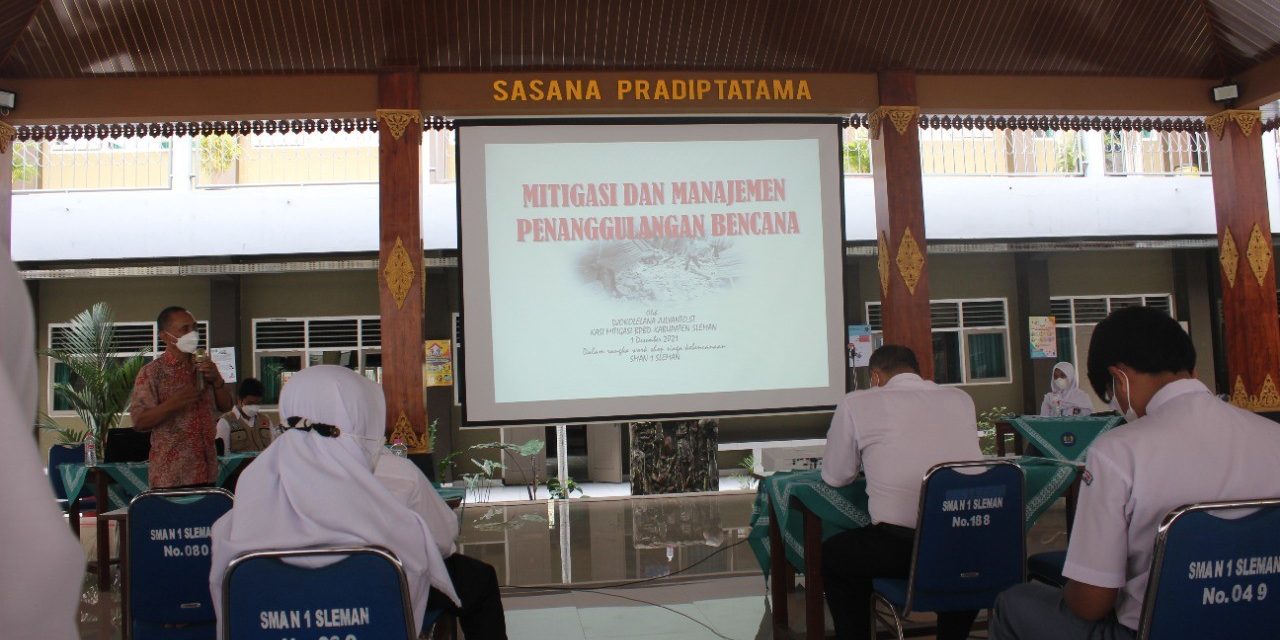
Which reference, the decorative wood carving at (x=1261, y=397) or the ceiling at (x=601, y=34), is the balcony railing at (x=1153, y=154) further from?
the decorative wood carving at (x=1261, y=397)

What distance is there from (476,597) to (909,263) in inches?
186

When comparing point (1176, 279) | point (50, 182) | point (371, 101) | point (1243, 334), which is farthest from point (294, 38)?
point (1176, 279)

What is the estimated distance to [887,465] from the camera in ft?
10.4

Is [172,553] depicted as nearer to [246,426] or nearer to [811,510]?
[811,510]

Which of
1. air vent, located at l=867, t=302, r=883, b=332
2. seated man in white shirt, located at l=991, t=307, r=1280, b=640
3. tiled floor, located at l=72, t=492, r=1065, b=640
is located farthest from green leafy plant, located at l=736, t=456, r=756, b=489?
seated man in white shirt, located at l=991, t=307, r=1280, b=640

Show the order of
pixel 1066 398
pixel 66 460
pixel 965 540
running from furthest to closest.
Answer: pixel 1066 398
pixel 66 460
pixel 965 540

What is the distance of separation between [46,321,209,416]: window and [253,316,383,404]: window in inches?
25.3

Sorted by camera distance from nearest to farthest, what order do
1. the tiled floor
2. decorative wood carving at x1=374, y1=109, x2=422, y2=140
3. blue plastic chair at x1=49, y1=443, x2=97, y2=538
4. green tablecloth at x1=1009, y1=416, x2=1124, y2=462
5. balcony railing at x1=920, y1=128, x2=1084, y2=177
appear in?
1. the tiled floor
2. decorative wood carving at x1=374, y1=109, x2=422, y2=140
3. blue plastic chair at x1=49, y1=443, x2=97, y2=538
4. green tablecloth at x1=1009, y1=416, x2=1124, y2=462
5. balcony railing at x1=920, y1=128, x2=1084, y2=177

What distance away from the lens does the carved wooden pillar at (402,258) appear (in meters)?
6.18

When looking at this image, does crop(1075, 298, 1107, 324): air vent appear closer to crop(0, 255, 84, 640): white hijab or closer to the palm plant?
the palm plant

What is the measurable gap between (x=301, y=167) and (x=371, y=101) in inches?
177

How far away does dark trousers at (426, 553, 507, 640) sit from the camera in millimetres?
2736

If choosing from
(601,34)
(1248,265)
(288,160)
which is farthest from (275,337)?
(1248,265)

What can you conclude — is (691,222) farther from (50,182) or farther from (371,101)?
(50,182)
